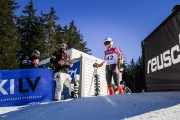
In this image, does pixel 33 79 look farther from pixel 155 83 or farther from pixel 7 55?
pixel 7 55

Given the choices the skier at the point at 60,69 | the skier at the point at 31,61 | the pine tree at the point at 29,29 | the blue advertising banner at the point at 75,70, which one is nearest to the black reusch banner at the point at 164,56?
the skier at the point at 60,69

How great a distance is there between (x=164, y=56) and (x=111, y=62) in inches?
77.0

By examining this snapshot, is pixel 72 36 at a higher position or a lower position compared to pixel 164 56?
higher

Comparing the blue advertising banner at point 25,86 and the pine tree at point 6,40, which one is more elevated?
the pine tree at point 6,40

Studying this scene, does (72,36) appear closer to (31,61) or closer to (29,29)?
(29,29)

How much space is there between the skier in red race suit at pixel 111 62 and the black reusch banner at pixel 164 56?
37.6 inches

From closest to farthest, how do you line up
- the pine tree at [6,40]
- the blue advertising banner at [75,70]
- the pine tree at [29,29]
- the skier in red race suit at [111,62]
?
the skier in red race suit at [111,62]
the blue advertising banner at [75,70]
the pine tree at [6,40]
the pine tree at [29,29]

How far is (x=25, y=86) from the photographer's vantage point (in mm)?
11477

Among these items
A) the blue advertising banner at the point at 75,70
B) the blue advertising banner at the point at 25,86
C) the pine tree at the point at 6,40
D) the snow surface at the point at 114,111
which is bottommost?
the snow surface at the point at 114,111

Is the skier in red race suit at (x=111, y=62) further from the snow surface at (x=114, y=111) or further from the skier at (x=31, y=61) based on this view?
the skier at (x=31, y=61)

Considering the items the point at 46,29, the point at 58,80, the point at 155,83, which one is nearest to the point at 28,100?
the point at 58,80

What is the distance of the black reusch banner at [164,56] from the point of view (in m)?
7.48

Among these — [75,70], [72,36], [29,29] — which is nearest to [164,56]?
[75,70]

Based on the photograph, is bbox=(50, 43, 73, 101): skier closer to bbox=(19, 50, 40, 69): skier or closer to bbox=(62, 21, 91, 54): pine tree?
bbox=(19, 50, 40, 69): skier
